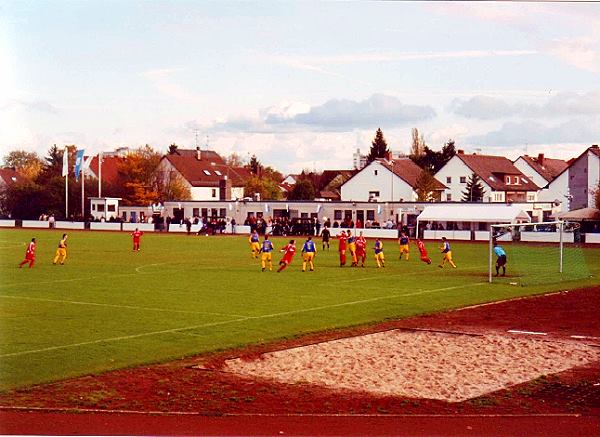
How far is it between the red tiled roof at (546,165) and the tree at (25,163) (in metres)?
62.9

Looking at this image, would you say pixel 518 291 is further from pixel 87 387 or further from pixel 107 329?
pixel 87 387

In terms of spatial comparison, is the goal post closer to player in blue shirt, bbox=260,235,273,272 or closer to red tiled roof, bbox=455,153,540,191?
player in blue shirt, bbox=260,235,273,272

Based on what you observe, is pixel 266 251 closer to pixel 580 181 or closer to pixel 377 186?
pixel 580 181

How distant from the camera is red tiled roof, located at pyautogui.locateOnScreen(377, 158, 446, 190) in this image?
9888 centimetres

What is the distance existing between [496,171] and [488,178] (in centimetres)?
259

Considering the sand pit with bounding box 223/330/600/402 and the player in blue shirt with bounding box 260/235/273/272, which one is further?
the player in blue shirt with bounding box 260/235/273/272

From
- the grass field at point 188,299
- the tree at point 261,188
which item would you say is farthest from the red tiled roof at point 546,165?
the grass field at point 188,299

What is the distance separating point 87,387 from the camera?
1659 centimetres

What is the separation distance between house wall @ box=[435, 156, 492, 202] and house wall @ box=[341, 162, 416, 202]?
30.1 ft

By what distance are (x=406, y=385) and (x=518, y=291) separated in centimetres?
1775

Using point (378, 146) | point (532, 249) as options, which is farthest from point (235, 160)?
point (532, 249)

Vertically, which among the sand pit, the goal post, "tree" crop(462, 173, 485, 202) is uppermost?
"tree" crop(462, 173, 485, 202)

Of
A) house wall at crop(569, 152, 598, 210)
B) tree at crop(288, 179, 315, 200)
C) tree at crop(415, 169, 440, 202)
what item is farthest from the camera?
tree at crop(288, 179, 315, 200)

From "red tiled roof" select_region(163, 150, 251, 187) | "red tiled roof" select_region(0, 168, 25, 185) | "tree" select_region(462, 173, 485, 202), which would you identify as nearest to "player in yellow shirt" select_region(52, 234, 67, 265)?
"red tiled roof" select_region(0, 168, 25, 185)
